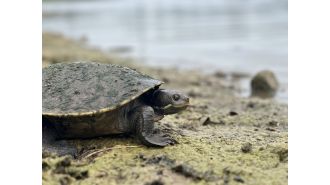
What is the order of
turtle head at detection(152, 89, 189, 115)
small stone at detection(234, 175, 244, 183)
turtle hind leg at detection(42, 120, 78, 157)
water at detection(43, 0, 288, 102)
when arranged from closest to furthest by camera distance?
small stone at detection(234, 175, 244, 183) → turtle hind leg at detection(42, 120, 78, 157) → turtle head at detection(152, 89, 189, 115) → water at detection(43, 0, 288, 102)

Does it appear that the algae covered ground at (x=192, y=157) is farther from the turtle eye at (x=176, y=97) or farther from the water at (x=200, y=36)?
the water at (x=200, y=36)

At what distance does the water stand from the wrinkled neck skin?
346 cm

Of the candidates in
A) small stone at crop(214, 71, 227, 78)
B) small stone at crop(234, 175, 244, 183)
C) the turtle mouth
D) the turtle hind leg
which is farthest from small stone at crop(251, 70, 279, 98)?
small stone at crop(234, 175, 244, 183)

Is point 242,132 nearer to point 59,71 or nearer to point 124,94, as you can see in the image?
point 124,94

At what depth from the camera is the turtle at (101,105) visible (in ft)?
11.8

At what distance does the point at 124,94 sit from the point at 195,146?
1.97 ft

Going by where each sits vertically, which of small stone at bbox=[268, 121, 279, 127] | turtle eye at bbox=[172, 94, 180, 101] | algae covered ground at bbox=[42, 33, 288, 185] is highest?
turtle eye at bbox=[172, 94, 180, 101]

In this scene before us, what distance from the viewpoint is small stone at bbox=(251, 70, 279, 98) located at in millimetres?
7453

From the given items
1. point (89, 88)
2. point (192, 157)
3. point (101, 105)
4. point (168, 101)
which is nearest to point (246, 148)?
point (192, 157)

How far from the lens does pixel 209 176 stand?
3.11 metres

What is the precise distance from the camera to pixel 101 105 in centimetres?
358

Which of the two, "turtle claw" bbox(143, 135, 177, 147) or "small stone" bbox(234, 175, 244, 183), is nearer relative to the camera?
"small stone" bbox(234, 175, 244, 183)

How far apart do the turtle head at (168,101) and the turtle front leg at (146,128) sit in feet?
0.47

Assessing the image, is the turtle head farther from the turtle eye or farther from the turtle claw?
the turtle claw
